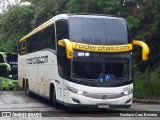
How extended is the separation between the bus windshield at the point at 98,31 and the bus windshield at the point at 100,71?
0.71 meters

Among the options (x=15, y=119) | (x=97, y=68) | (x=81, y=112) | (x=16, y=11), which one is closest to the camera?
(x=15, y=119)

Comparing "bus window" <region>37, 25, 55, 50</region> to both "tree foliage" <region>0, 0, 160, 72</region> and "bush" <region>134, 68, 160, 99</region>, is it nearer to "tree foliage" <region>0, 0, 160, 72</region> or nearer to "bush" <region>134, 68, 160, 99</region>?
"tree foliage" <region>0, 0, 160, 72</region>

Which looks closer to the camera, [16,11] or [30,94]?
[30,94]

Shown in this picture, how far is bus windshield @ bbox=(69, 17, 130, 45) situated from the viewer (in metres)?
15.0

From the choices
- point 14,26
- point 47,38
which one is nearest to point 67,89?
point 47,38

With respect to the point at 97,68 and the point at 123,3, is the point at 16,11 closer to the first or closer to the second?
the point at 123,3

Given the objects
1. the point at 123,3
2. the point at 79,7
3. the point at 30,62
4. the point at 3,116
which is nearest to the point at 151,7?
the point at 123,3

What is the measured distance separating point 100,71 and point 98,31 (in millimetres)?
1565

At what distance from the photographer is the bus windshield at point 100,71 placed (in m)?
14.7

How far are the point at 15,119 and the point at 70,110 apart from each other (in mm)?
3495

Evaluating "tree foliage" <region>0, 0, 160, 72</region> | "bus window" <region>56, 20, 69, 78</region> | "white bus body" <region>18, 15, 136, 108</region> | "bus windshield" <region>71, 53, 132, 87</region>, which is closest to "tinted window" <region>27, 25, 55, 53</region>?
"white bus body" <region>18, 15, 136, 108</region>

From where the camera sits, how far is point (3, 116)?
14.3m

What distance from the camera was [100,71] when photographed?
14781 millimetres

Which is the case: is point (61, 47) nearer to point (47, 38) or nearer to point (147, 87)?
point (47, 38)
